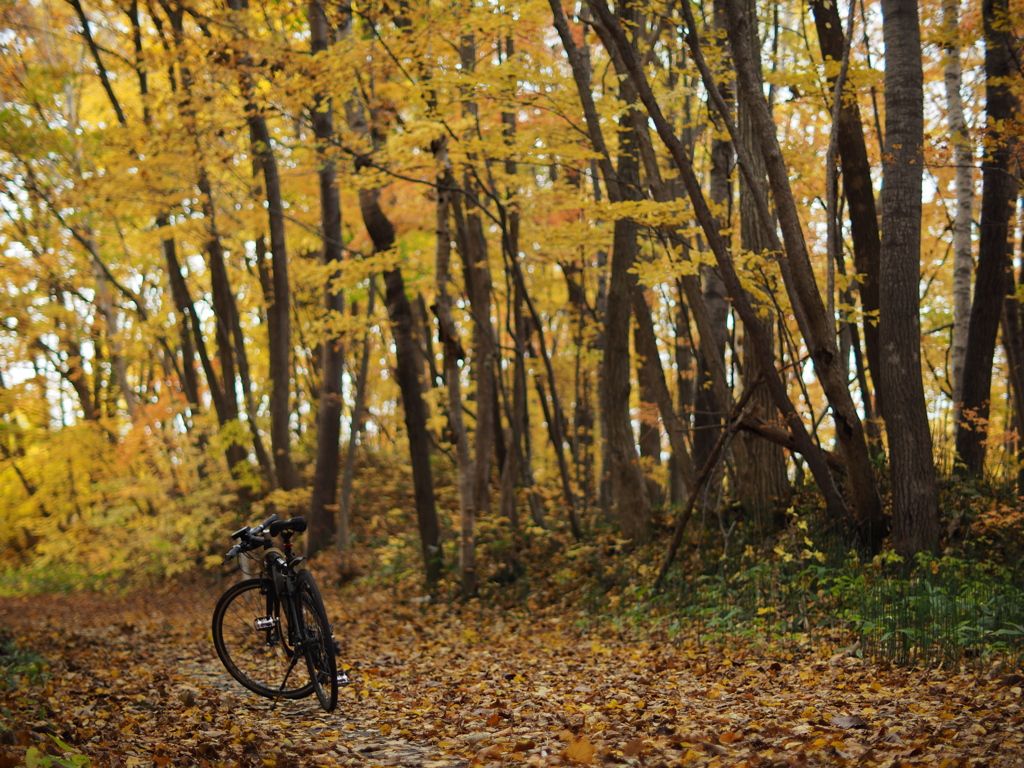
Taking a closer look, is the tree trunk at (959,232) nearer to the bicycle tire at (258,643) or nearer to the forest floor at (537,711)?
the forest floor at (537,711)

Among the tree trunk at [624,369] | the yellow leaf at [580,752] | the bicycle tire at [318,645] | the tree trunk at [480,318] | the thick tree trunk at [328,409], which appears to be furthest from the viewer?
the thick tree trunk at [328,409]

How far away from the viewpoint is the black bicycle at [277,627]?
4902 millimetres

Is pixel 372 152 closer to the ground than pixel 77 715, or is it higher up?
higher up

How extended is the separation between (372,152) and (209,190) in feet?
15.6

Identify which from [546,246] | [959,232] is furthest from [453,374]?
[959,232]

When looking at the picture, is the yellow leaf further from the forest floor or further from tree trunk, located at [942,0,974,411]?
tree trunk, located at [942,0,974,411]

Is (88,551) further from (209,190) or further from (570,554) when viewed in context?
(570,554)

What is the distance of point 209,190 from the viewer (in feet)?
45.1

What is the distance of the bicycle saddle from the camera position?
4973mm

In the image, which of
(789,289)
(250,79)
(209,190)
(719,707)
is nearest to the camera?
(719,707)

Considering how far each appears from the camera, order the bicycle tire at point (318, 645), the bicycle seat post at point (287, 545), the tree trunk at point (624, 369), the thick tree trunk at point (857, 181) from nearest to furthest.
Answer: the bicycle tire at point (318, 645), the bicycle seat post at point (287, 545), the thick tree trunk at point (857, 181), the tree trunk at point (624, 369)

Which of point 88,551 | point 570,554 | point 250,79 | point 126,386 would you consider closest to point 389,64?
point 250,79

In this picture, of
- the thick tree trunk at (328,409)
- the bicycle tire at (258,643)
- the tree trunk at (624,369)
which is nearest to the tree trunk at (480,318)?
the tree trunk at (624,369)

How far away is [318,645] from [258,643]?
66 centimetres
